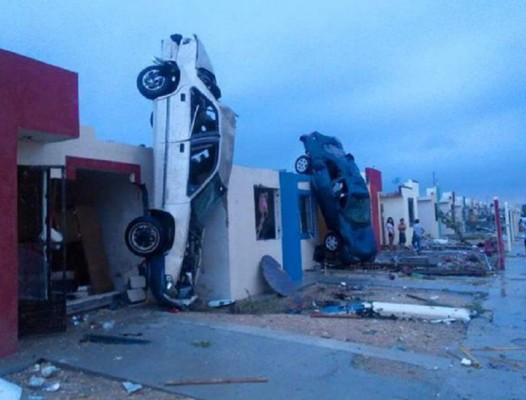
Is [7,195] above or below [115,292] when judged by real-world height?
above

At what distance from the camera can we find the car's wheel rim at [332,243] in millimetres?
18031

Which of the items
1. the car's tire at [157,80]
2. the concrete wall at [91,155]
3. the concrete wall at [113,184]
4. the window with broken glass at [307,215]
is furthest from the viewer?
the window with broken glass at [307,215]

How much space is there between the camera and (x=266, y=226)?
14250mm

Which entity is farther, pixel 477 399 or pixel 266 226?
pixel 266 226

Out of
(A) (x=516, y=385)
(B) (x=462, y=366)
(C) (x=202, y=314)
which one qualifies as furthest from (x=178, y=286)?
(A) (x=516, y=385)

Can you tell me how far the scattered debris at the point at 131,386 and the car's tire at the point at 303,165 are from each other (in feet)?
44.4

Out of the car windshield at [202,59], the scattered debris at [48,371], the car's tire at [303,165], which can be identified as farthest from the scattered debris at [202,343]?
the car's tire at [303,165]

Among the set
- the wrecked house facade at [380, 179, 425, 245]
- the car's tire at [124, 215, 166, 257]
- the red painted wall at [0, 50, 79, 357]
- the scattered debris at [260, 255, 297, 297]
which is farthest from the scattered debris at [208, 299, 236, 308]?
the wrecked house facade at [380, 179, 425, 245]

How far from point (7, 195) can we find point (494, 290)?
38.1 feet

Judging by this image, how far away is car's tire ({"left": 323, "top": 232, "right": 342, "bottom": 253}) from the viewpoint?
18000mm

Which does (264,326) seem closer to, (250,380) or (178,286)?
(178,286)

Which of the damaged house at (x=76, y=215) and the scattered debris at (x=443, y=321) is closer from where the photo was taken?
the damaged house at (x=76, y=215)

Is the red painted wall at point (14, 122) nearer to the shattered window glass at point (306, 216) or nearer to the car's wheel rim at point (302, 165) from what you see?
the shattered window glass at point (306, 216)

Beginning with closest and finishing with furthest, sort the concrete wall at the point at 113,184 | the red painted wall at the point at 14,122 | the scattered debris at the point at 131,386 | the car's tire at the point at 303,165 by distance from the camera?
1. the scattered debris at the point at 131,386
2. the red painted wall at the point at 14,122
3. the concrete wall at the point at 113,184
4. the car's tire at the point at 303,165
